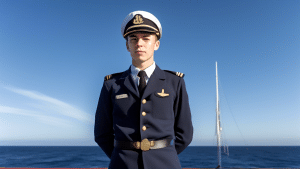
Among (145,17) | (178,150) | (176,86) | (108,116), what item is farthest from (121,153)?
(145,17)

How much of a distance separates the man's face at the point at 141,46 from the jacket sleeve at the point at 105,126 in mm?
368

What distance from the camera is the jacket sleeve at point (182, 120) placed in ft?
5.29

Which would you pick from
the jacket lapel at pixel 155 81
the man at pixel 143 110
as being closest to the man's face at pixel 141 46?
the man at pixel 143 110

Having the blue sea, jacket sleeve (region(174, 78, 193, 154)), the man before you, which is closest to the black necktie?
the man

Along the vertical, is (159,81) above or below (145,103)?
above

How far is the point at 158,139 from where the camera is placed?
1437 mm

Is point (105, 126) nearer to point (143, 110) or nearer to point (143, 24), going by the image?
point (143, 110)

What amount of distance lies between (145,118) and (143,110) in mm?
59

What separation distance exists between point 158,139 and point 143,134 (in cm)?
13

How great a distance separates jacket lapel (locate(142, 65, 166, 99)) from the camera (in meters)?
1.47

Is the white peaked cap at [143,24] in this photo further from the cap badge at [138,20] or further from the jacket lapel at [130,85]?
the jacket lapel at [130,85]

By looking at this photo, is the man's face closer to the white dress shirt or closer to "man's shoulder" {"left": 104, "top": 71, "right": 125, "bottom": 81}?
the white dress shirt

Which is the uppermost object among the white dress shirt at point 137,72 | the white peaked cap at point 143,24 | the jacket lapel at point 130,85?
the white peaked cap at point 143,24

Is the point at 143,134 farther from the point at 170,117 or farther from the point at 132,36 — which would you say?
the point at 132,36
